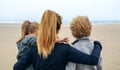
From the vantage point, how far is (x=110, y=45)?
613 inches

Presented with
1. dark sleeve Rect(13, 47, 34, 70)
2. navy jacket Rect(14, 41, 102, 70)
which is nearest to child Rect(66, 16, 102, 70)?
navy jacket Rect(14, 41, 102, 70)

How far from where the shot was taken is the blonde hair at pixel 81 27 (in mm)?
3762

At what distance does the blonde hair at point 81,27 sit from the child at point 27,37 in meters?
0.50

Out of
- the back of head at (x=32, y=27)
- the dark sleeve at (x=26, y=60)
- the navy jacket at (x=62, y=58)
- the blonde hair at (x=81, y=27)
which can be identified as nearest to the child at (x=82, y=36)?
the blonde hair at (x=81, y=27)

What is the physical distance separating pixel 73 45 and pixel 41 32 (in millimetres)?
427

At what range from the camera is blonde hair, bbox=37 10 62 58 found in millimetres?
3572

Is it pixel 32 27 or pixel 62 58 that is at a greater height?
pixel 32 27

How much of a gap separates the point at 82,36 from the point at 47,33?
43 cm

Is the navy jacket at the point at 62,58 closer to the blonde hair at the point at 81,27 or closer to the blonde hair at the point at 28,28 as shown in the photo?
the blonde hair at the point at 81,27

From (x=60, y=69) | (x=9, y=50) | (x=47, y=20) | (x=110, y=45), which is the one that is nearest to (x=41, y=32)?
(x=47, y=20)

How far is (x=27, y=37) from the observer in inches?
166

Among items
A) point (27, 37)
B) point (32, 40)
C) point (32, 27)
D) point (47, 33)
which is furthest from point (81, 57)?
point (32, 27)

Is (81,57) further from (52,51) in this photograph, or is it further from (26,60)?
(26,60)

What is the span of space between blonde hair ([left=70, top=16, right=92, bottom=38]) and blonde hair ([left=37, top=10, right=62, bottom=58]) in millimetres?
245
